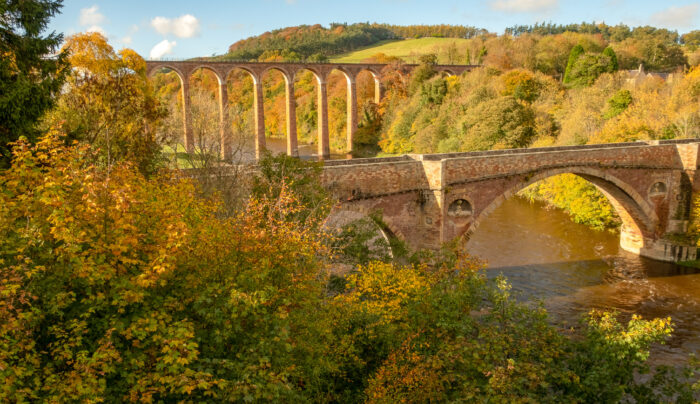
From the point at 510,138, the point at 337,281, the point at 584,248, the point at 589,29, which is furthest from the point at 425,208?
the point at 589,29

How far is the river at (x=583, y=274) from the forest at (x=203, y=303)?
5269mm

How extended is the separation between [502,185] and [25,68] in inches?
787

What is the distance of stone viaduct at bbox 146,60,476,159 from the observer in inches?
1752

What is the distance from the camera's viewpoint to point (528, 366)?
9523mm

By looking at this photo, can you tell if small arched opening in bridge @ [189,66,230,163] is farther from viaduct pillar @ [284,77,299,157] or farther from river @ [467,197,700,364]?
river @ [467,197,700,364]

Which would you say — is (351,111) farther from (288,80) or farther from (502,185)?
(502,185)

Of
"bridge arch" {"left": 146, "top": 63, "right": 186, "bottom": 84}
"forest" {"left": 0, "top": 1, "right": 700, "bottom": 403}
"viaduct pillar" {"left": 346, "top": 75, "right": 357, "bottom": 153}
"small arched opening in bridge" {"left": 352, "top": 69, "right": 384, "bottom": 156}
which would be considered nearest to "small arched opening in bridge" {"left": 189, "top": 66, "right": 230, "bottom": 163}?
→ "forest" {"left": 0, "top": 1, "right": 700, "bottom": 403}

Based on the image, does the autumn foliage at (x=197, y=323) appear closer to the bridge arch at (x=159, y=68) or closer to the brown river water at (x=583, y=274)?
the brown river water at (x=583, y=274)

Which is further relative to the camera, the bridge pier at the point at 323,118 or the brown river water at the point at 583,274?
the bridge pier at the point at 323,118

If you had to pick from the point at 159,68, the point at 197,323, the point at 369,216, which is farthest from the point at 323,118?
the point at 197,323

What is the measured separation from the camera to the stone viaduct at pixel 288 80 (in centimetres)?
4450

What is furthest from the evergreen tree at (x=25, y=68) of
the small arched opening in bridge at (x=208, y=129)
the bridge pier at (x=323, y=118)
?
the bridge pier at (x=323, y=118)

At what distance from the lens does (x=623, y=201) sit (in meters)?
30.6

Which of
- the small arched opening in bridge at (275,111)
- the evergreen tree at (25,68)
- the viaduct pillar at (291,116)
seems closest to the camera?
the evergreen tree at (25,68)
